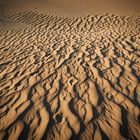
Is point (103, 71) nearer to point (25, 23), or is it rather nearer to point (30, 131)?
point (30, 131)

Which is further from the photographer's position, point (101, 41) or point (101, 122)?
point (101, 41)

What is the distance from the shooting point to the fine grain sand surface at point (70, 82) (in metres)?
2.85

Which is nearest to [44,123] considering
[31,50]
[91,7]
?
[31,50]

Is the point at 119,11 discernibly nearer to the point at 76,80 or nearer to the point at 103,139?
the point at 76,80

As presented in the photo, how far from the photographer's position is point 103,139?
2.64 metres

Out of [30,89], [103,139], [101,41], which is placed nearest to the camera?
[103,139]

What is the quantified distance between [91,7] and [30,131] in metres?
11.3

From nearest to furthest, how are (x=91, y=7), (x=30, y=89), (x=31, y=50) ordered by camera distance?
Result: 1. (x=30, y=89)
2. (x=31, y=50)
3. (x=91, y=7)

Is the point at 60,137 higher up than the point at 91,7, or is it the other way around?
the point at 91,7

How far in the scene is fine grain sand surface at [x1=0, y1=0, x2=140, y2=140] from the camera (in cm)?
285

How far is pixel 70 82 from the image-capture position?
3.99 m

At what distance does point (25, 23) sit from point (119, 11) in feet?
21.5

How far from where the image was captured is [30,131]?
112 inches

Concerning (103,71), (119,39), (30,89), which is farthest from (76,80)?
(119,39)
